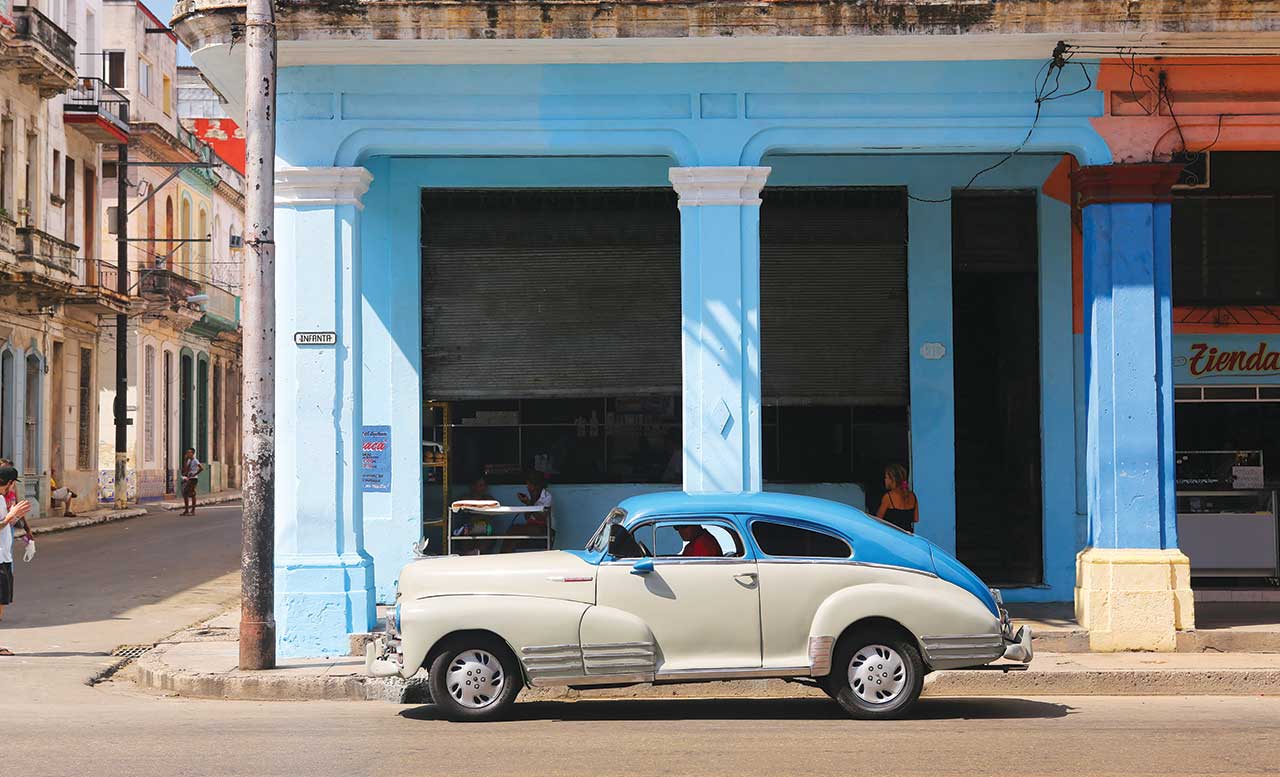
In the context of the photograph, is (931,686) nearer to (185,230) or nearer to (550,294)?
(550,294)

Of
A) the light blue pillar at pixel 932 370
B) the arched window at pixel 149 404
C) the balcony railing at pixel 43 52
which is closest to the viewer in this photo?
the light blue pillar at pixel 932 370

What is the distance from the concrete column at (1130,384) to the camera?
12.8m

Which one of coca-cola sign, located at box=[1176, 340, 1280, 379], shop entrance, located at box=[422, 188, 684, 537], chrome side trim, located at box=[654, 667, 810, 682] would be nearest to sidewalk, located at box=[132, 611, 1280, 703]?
chrome side trim, located at box=[654, 667, 810, 682]

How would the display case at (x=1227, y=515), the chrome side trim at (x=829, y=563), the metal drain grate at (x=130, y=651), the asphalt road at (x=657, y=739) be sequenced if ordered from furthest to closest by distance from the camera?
the display case at (x=1227, y=515)
the metal drain grate at (x=130, y=651)
the chrome side trim at (x=829, y=563)
the asphalt road at (x=657, y=739)

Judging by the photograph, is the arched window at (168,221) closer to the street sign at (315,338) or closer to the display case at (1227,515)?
the street sign at (315,338)

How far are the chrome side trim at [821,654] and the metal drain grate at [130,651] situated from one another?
21.4 ft

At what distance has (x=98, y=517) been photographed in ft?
112

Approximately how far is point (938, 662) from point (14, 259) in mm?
25713

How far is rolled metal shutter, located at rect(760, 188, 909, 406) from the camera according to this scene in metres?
15.3

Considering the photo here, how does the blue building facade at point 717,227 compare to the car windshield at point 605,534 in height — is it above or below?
above

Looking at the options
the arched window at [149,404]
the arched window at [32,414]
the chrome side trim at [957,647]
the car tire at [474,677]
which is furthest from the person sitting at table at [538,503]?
the arched window at [149,404]

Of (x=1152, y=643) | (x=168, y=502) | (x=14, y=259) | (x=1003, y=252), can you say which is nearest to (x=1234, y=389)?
(x=1003, y=252)

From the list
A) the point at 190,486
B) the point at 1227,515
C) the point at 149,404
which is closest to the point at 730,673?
the point at 1227,515

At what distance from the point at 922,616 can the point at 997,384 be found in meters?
6.25
